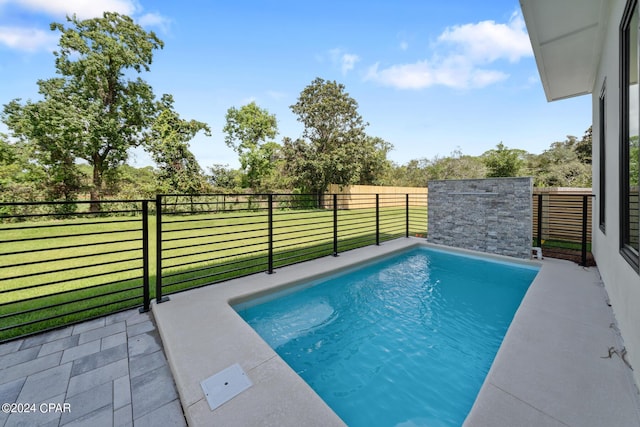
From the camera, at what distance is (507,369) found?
1.95 meters

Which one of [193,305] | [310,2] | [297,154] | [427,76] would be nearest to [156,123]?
[297,154]

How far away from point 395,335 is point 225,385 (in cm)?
191

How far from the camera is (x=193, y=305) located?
3.07 m

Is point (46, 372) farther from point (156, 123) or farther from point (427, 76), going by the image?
point (156, 123)

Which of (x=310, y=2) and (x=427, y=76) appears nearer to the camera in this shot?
(x=310, y=2)

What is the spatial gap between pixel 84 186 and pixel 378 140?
23620 mm

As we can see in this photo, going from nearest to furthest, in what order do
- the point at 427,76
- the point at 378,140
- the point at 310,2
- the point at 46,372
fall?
the point at 46,372
the point at 310,2
the point at 427,76
the point at 378,140

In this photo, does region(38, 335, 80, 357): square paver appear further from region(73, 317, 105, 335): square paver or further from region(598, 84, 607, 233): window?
region(598, 84, 607, 233): window

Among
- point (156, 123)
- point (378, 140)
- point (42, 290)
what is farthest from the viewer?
point (378, 140)

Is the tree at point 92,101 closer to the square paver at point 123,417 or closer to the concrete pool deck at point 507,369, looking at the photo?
the concrete pool deck at point 507,369

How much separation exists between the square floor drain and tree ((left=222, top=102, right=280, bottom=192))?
1884cm

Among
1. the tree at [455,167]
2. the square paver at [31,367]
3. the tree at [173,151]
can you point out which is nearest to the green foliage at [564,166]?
the tree at [455,167]

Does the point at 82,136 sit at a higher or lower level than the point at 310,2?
lower

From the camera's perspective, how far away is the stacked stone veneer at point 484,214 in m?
5.39
